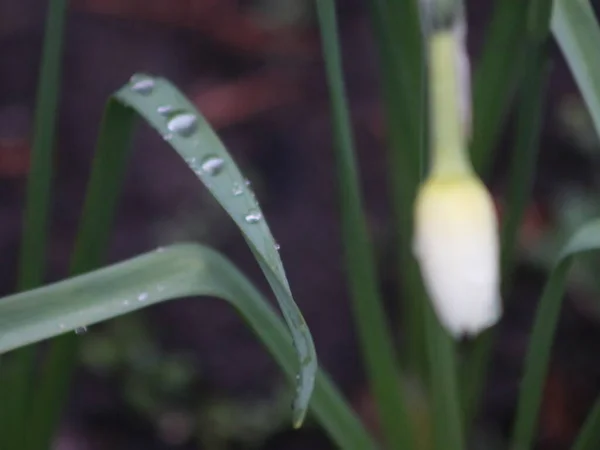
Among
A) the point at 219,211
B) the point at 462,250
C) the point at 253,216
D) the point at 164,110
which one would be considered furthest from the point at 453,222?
the point at 219,211

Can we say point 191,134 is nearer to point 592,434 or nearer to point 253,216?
point 253,216

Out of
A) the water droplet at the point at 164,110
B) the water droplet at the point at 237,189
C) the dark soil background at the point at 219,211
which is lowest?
the dark soil background at the point at 219,211

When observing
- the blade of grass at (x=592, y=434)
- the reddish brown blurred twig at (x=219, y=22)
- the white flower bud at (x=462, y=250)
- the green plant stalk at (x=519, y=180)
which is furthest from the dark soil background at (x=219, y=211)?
the white flower bud at (x=462, y=250)

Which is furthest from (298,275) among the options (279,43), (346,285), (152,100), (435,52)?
(435,52)

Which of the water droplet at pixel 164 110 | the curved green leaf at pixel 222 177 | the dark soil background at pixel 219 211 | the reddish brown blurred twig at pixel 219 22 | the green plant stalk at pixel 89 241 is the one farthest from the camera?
the reddish brown blurred twig at pixel 219 22

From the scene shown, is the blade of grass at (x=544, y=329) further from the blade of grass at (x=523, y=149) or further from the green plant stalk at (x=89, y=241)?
the green plant stalk at (x=89, y=241)

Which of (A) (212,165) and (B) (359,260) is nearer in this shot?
(A) (212,165)

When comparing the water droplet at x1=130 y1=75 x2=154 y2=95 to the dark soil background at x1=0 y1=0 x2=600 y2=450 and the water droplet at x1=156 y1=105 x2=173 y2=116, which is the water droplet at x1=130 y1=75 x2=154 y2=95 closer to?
the water droplet at x1=156 y1=105 x2=173 y2=116
